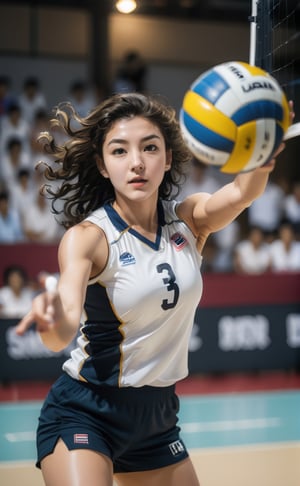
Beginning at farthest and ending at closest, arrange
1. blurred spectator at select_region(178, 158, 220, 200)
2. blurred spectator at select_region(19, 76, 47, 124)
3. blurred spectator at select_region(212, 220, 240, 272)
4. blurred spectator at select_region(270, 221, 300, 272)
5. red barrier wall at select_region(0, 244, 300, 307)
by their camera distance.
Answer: blurred spectator at select_region(19, 76, 47, 124), blurred spectator at select_region(178, 158, 220, 200), blurred spectator at select_region(212, 220, 240, 272), blurred spectator at select_region(270, 221, 300, 272), red barrier wall at select_region(0, 244, 300, 307)

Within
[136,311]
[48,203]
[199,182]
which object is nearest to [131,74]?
[199,182]

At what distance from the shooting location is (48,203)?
1037cm

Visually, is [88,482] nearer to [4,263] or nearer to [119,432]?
[119,432]

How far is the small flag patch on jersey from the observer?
3.13 meters

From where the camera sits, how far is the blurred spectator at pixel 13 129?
1112 cm

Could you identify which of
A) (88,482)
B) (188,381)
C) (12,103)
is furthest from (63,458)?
(12,103)

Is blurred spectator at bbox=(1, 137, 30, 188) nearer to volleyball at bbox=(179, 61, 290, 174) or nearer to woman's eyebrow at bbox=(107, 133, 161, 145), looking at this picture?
woman's eyebrow at bbox=(107, 133, 161, 145)

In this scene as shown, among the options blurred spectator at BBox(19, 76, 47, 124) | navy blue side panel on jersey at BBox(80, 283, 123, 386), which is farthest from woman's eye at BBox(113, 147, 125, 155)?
blurred spectator at BBox(19, 76, 47, 124)

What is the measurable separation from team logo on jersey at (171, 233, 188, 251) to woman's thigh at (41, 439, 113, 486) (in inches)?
36.7

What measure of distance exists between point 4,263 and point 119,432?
5990 mm

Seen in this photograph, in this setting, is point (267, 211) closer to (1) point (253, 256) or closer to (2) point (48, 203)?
(1) point (253, 256)

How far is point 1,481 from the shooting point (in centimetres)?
510

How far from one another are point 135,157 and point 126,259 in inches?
16.7

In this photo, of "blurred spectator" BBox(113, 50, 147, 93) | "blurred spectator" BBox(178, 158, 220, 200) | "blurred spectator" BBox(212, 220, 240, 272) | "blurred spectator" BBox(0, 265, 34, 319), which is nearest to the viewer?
"blurred spectator" BBox(0, 265, 34, 319)
